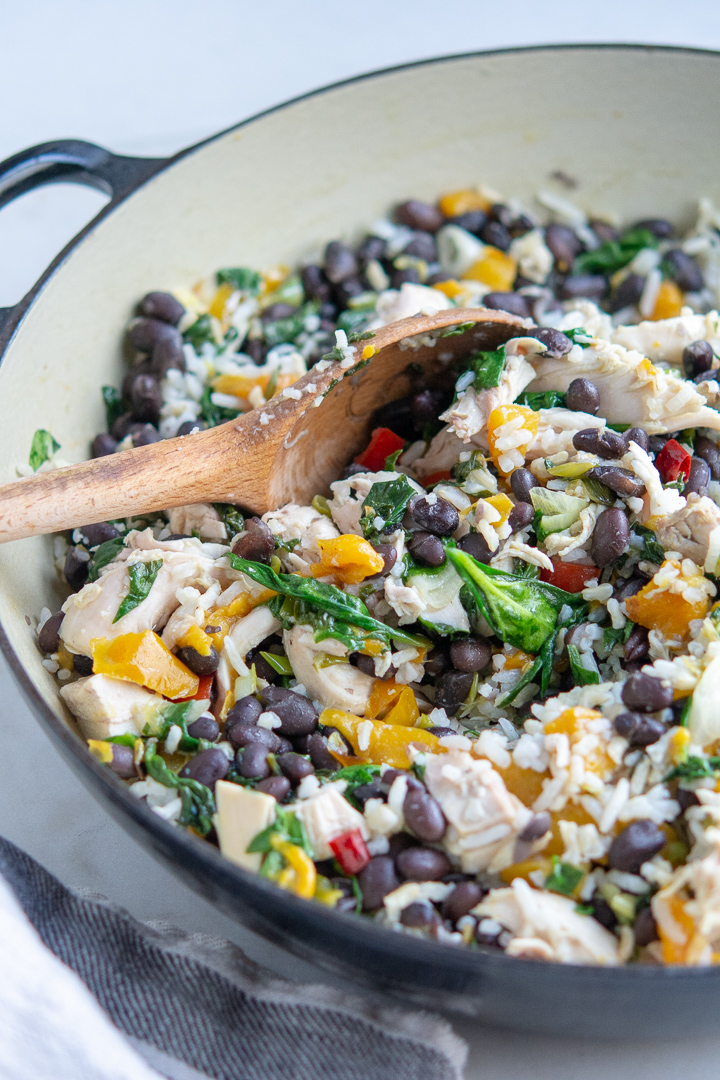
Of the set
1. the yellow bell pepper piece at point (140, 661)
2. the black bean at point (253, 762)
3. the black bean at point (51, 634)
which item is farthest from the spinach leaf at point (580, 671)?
the black bean at point (51, 634)

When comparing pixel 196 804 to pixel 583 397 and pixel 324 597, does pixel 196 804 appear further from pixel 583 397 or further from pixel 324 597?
pixel 583 397

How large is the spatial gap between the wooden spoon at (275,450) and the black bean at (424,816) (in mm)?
1208

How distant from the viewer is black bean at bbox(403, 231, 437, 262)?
4.31 m

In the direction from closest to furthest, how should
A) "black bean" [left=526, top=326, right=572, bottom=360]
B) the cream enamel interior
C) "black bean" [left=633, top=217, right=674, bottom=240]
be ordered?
"black bean" [left=526, top=326, right=572, bottom=360] < the cream enamel interior < "black bean" [left=633, top=217, right=674, bottom=240]

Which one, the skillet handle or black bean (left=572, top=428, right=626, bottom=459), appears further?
the skillet handle

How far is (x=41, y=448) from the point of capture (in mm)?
3564

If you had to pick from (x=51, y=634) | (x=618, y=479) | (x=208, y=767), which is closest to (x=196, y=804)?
(x=208, y=767)

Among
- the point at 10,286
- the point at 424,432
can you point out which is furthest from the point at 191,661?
the point at 10,286

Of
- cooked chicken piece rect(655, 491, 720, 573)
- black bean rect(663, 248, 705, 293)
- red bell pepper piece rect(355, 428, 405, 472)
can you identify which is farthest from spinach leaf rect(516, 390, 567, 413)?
black bean rect(663, 248, 705, 293)

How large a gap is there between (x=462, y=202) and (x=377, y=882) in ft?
10.5

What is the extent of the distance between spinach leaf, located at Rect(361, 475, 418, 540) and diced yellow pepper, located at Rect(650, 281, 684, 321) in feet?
5.85

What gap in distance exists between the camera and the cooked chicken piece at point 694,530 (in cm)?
281

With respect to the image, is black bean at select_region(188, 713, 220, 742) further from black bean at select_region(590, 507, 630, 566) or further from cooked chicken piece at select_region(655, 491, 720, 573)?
cooked chicken piece at select_region(655, 491, 720, 573)

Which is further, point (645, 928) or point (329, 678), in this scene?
point (329, 678)
